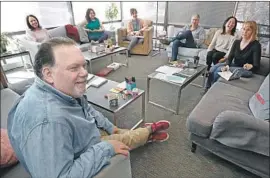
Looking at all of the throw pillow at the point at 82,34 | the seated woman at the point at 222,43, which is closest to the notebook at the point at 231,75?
Answer: the seated woman at the point at 222,43

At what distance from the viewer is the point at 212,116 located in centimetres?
156

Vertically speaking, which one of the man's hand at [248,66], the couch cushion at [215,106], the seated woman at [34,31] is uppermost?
the seated woman at [34,31]

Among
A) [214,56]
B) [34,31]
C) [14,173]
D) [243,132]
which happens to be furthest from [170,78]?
[34,31]

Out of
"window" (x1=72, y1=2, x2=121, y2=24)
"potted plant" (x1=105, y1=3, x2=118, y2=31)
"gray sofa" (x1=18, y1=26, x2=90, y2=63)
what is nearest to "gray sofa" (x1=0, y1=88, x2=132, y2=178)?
"gray sofa" (x1=18, y1=26, x2=90, y2=63)

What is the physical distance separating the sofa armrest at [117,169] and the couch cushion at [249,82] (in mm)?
1694

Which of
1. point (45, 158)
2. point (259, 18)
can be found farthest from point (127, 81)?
point (259, 18)

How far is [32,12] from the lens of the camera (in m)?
3.99

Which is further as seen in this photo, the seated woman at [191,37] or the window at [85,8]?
the window at [85,8]

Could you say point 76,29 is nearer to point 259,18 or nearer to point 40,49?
point 40,49

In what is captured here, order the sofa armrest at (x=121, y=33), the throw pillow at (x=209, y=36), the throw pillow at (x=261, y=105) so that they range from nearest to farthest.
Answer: the throw pillow at (x=261, y=105), the throw pillow at (x=209, y=36), the sofa armrest at (x=121, y=33)

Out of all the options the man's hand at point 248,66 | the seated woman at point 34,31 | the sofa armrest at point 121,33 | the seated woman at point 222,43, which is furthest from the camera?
the sofa armrest at point 121,33

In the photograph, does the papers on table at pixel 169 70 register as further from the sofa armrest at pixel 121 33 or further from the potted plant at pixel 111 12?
the potted plant at pixel 111 12

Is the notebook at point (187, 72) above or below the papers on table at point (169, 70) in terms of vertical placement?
below

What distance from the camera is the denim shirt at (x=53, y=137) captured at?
30.6 inches
